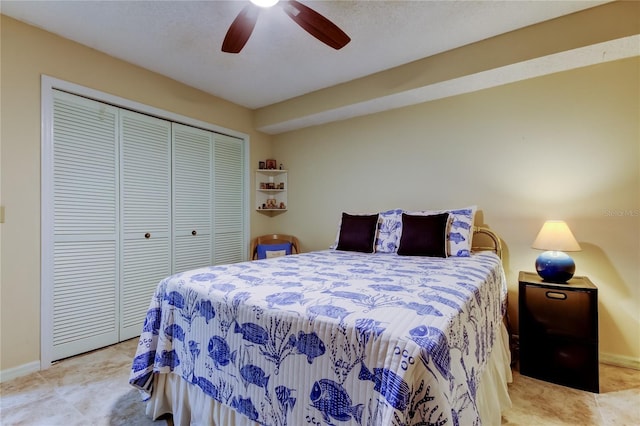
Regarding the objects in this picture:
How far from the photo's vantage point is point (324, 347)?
3.25 feet

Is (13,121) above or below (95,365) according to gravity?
above

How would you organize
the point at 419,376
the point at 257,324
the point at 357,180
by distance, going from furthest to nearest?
the point at 357,180
the point at 257,324
the point at 419,376

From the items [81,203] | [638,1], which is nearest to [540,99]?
[638,1]

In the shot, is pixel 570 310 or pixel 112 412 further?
pixel 570 310

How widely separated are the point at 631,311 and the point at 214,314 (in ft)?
9.51

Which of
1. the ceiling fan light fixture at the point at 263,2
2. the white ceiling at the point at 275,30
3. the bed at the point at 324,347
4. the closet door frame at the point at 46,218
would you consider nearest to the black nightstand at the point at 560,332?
the bed at the point at 324,347

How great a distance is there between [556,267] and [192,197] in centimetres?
335

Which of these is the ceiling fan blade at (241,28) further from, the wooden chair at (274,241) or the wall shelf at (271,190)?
the wooden chair at (274,241)

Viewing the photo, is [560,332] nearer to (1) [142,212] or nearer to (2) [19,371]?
(1) [142,212]

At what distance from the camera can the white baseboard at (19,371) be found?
1997 mm

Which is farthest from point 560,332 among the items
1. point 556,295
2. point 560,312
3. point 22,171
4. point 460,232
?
point 22,171

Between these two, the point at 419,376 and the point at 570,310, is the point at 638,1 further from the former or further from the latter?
the point at 419,376

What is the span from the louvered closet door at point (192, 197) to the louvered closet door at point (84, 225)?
590 millimetres

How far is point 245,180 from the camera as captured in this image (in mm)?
3914
